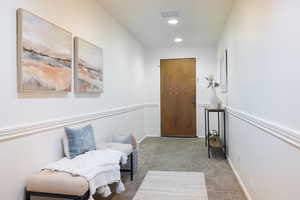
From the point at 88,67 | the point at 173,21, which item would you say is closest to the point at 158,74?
the point at 173,21

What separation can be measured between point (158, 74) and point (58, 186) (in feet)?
14.8

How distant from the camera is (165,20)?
365cm

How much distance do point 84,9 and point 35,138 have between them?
1625 mm

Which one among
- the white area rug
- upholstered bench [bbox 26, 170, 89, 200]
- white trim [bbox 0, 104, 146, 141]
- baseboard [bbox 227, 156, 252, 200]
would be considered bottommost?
the white area rug

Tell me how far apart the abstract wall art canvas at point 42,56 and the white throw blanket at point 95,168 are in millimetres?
671

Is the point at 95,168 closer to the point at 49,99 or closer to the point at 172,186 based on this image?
the point at 49,99

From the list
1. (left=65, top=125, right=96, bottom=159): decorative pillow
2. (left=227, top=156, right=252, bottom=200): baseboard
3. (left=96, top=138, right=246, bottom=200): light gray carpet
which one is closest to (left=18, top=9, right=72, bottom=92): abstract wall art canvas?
(left=65, top=125, right=96, bottom=159): decorative pillow

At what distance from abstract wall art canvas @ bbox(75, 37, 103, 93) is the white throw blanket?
0.79m

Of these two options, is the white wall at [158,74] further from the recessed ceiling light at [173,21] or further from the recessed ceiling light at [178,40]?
the recessed ceiling light at [173,21]

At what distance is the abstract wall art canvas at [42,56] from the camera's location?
163 cm

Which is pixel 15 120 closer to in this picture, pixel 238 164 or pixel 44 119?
pixel 44 119

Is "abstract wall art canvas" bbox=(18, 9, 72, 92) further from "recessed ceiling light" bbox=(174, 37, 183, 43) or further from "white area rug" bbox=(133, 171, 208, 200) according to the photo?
"recessed ceiling light" bbox=(174, 37, 183, 43)

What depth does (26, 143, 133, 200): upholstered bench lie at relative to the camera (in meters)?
1.58

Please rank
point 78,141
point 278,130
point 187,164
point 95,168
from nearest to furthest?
point 278,130
point 95,168
point 78,141
point 187,164
